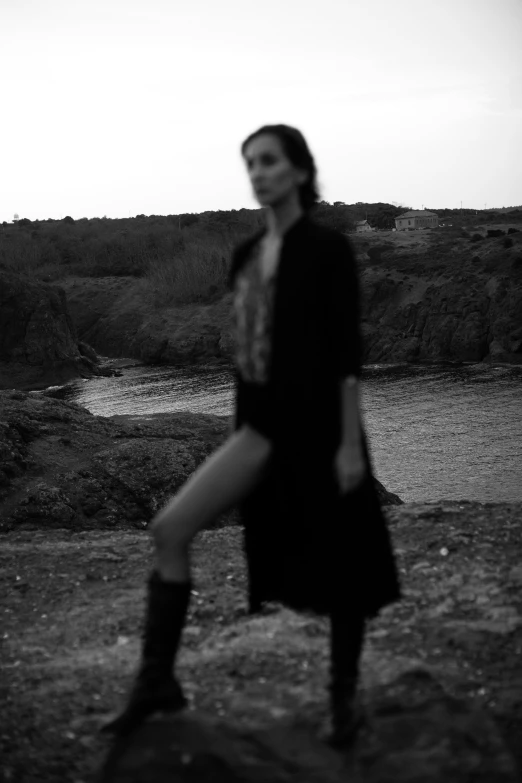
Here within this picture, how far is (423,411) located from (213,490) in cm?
3092

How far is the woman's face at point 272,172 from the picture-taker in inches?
117

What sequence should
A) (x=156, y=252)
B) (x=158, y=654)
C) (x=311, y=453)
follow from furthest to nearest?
(x=156, y=252)
(x=158, y=654)
(x=311, y=453)

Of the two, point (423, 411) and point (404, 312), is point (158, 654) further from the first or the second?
point (404, 312)

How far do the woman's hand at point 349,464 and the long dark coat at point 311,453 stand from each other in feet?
0.32

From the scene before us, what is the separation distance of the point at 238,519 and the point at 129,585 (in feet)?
11.0

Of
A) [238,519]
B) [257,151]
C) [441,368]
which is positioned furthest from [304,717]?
[441,368]

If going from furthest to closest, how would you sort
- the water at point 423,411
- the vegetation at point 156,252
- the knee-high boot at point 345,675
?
the vegetation at point 156,252 → the water at point 423,411 → the knee-high boot at point 345,675

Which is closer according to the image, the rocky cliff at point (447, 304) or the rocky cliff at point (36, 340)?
the rocky cliff at point (447, 304)

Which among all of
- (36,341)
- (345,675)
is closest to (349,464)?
(345,675)

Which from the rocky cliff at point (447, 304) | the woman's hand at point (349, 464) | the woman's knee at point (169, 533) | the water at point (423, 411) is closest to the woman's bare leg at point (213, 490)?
the woman's knee at point (169, 533)

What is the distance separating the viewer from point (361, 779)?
2.90 m

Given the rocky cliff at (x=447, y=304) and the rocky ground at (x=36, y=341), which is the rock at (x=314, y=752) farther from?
the rocky ground at (x=36, y=341)

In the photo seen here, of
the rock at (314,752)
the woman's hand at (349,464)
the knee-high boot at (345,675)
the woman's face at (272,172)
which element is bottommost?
the rock at (314,752)

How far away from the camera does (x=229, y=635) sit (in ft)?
16.3
